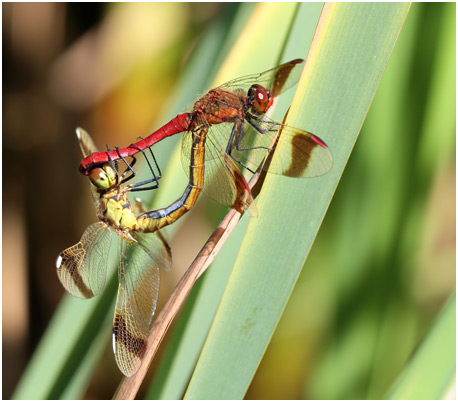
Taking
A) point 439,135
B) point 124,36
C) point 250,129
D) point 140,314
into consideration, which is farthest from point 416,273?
point 124,36

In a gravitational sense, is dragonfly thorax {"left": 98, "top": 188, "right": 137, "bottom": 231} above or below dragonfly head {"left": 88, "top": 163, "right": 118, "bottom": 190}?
below

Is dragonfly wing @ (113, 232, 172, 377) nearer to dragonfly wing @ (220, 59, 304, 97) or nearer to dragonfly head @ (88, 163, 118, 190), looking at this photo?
dragonfly head @ (88, 163, 118, 190)

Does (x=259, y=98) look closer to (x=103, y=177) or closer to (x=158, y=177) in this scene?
(x=158, y=177)

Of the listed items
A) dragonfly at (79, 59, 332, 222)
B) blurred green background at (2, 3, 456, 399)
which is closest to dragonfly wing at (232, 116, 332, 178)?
dragonfly at (79, 59, 332, 222)

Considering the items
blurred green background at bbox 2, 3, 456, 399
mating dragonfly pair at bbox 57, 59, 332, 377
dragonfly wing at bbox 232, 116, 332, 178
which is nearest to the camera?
dragonfly wing at bbox 232, 116, 332, 178

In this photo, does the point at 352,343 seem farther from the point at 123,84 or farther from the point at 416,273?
the point at 123,84

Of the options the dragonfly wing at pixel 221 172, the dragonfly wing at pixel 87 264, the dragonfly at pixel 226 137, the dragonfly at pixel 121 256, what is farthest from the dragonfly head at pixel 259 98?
the dragonfly wing at pixel 87 264
